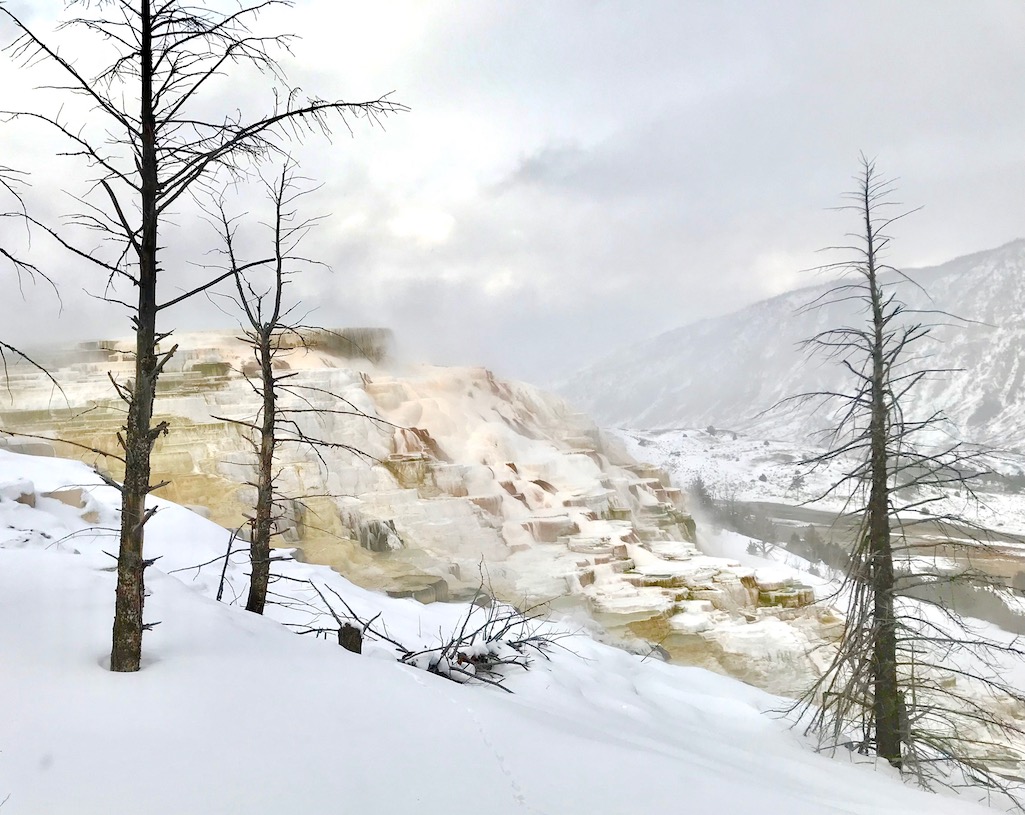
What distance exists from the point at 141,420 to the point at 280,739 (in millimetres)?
1891

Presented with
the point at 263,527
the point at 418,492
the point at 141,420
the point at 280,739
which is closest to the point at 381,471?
the point at 418,492

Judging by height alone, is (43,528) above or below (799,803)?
above

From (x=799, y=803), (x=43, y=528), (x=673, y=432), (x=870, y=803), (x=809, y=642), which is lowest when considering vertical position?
(x=809, y=642)

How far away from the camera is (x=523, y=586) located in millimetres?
14211

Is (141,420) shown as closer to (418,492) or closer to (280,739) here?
(280,739)

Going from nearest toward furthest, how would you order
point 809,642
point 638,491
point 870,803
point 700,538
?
point 870,803
point 809,642
point 638,491
point 700,538

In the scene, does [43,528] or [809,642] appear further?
[809,642]

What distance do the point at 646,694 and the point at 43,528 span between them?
8192 mm

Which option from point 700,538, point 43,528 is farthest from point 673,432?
point 43,528

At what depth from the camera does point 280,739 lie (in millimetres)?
2945

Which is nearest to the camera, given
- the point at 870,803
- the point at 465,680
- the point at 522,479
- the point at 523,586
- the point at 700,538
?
the point at 870,803

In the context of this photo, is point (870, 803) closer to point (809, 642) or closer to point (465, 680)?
point (465, 680)

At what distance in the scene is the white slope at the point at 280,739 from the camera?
2.52m

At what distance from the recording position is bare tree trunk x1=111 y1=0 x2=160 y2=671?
333 cm
